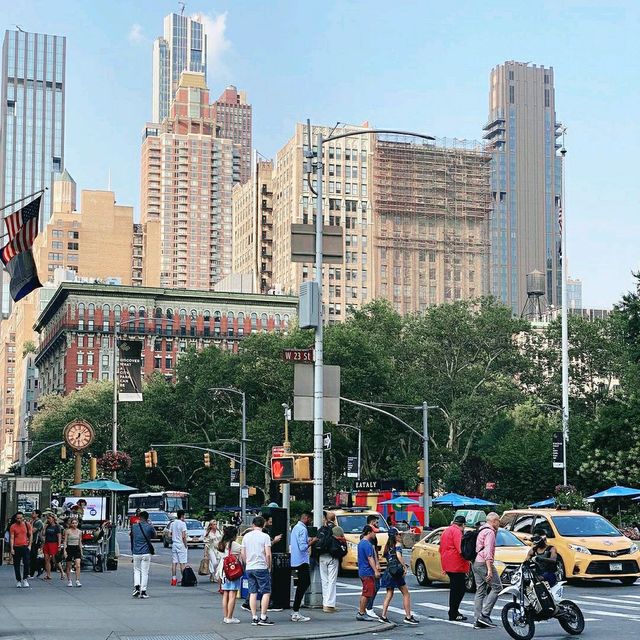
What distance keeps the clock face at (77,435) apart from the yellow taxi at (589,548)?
894 inches

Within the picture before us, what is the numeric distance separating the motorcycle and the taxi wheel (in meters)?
11.2

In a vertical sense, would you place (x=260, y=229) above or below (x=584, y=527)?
above

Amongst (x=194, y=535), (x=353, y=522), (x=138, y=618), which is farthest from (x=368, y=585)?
(x=194, y=535)

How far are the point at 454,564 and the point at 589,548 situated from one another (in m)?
7.98

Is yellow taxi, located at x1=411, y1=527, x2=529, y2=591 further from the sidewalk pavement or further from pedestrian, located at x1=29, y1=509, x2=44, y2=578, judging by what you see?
pedestrian, located at x1=29, y1=509, x2=44, y2=578

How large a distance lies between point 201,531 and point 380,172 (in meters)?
120

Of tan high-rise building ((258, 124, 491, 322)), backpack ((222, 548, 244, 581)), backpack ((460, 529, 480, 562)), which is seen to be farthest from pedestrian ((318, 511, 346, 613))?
tan high-rise building ((258, 124, 491, 322))

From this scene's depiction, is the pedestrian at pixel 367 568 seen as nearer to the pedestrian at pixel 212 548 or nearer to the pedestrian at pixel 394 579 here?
the pedestrian at pixel 394 579

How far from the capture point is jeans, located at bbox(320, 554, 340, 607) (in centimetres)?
2133

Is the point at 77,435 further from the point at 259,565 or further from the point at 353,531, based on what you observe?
the point at 259,565

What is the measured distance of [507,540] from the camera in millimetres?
27203

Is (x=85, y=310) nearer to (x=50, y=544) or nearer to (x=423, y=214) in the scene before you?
(x=423, y=214)

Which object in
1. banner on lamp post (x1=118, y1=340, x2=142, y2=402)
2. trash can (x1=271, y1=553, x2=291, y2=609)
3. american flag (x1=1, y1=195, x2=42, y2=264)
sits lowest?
trash can (x1=271, y1=553, x2=291, y2=609)

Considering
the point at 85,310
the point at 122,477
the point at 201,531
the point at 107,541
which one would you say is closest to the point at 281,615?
the point at 107,541
